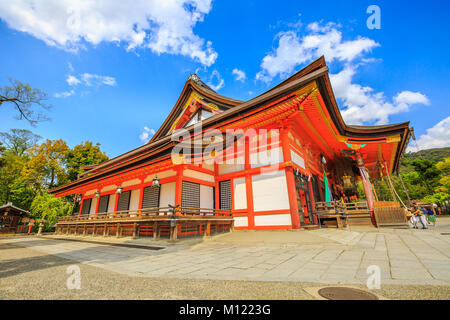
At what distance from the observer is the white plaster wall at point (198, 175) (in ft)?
30.8

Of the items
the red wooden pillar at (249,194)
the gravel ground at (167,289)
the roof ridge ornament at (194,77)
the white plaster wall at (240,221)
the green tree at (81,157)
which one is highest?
the roof ridge ornament at (194,77)

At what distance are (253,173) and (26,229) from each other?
27.9m

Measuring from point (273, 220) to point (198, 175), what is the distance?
14.0ft

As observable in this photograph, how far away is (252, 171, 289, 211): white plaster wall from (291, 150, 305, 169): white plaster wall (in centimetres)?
113

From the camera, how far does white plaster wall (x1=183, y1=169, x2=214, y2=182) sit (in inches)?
369

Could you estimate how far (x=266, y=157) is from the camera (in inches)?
361

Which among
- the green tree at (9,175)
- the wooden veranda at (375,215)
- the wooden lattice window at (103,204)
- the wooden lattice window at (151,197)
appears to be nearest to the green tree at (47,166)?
the green tree at (9,175)

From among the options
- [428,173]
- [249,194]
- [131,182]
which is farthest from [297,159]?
[428,173]

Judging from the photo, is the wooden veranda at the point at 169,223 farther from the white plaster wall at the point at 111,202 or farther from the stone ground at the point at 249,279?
the stone ground at the point at 249,279

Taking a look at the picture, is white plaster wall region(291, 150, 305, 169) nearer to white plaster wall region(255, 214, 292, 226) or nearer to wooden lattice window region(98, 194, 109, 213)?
white plaster wall region(255, 214, 292, 226)

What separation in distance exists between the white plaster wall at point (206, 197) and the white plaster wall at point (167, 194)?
4.85 feet

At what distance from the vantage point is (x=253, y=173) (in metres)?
9.27

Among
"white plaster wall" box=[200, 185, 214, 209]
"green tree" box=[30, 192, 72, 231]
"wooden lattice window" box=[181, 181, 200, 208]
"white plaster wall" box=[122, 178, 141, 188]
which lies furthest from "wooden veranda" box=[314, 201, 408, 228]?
"green tree" box=[30, 192, 72, 231]
